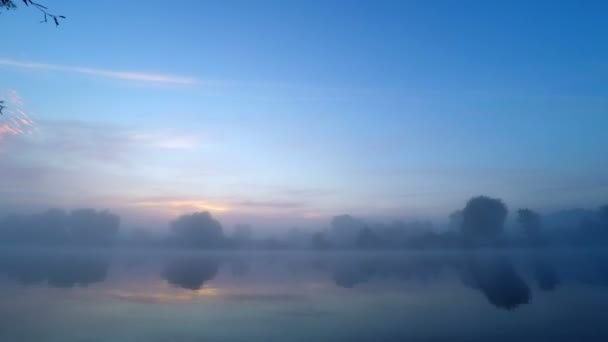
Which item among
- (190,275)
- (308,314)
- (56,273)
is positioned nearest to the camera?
(308,314)

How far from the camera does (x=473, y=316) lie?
70.1ft

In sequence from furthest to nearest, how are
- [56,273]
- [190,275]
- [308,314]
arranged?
[56,273]
[190,275]
[308,314]

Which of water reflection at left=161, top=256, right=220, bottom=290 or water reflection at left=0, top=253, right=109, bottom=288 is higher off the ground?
water reflection at left=0, top=253, right=109, bottom=288

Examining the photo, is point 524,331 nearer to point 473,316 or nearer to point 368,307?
point 473,316

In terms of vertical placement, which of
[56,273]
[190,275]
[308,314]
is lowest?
[308,314]

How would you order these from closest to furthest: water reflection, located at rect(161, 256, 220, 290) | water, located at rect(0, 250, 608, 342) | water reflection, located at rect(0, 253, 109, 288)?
water, located at rect(0, 250, 608, 342) → water reflection, located at rect(161, 256, 220, 290) → water reflection, located at rect(0, 253, 109, 288)

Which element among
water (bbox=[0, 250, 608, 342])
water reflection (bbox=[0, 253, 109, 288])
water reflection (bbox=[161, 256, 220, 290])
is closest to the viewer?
water (bbox=[0, 250, 608, 342])

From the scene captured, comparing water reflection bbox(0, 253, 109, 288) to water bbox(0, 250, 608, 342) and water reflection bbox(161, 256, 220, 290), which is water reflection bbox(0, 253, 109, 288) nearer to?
water bbox(0, 250, 608, 342)

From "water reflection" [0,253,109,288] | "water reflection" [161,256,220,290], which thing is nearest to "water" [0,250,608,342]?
"water reflection" [161,256,220,290]

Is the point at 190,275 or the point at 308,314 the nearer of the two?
the point at 308,314

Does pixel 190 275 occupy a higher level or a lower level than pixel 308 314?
higher

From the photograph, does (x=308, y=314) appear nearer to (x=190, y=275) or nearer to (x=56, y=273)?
(x=190, y=275)

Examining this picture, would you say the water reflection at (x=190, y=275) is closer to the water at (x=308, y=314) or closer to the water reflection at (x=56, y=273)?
the water at (x=308, y=314)

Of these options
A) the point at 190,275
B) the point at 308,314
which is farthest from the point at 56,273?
the point at 308,314
